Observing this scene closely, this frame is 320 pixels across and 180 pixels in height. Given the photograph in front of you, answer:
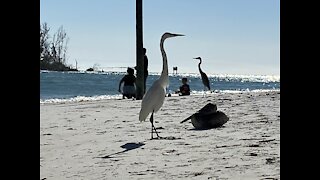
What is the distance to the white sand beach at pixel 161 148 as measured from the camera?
14.6 ft

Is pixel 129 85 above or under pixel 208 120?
above

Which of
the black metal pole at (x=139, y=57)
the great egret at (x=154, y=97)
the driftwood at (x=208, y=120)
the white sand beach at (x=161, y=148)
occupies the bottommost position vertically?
the white sand beach at (x=161, y=148)

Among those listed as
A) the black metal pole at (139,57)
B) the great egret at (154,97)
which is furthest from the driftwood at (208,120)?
the black metal pole at (139,57)

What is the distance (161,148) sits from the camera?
6.03 m

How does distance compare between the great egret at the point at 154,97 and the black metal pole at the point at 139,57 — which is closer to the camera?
the great egret at the point at 154,97

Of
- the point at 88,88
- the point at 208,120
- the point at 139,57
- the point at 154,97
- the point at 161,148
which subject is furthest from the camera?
the point at 88,88

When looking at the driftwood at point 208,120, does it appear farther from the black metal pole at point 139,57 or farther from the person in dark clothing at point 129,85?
the person in dark clothing at point 129,85

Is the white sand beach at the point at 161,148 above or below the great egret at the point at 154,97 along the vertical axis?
below

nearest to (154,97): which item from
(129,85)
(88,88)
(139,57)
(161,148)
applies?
(161,148)

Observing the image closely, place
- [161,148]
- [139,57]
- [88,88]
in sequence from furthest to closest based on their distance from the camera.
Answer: [88,88]
[139,57]
[161,148]

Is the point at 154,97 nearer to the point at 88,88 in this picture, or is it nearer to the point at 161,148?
the point at 161,148

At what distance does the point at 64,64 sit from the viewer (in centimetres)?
10300
